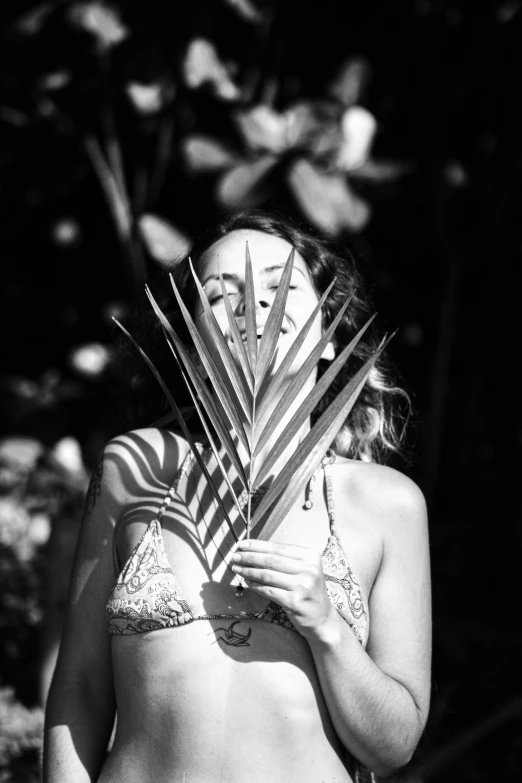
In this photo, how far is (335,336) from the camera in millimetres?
1895

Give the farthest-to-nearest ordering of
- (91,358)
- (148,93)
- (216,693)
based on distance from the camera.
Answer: (91,358)
(148,93)
(216,693)

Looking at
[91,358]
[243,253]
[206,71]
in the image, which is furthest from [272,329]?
[91,358]

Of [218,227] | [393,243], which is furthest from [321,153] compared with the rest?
[218,227]

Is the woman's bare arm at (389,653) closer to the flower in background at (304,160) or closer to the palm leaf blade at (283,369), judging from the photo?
the palm leaf blade at (283,369)

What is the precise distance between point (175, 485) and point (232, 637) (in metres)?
0.29

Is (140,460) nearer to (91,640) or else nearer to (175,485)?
(175,485)

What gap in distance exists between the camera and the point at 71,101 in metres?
3.55

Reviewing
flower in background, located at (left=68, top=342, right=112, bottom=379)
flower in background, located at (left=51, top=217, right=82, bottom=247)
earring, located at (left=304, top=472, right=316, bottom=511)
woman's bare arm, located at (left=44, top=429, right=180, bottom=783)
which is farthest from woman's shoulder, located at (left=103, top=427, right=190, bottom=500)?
flower in background, located at (left=51, top=217, right=82, bottom=247)

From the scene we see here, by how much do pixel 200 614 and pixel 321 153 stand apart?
1.86 meters

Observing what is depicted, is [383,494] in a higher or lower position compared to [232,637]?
higher

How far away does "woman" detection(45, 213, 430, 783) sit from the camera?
1370mm

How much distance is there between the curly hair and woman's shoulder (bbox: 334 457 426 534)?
200mm

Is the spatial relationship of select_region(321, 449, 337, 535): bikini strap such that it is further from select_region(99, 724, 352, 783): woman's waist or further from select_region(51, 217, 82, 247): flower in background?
select_region(51, 217, 82, 247): flower in background

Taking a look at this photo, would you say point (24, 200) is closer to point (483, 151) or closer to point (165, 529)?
point (483, 151)
